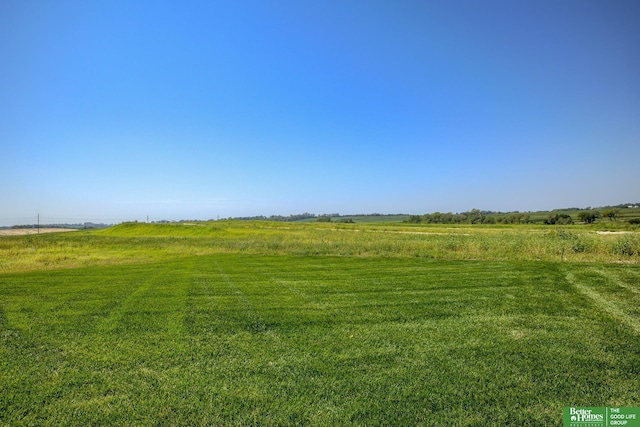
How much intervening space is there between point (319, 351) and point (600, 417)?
372 centimetres

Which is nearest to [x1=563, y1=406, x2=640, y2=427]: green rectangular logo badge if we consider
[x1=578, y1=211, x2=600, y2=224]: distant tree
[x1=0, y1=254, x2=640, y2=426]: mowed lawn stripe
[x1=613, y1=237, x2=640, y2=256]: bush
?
[x1=0, y1=254, x2=640, y2=426]: mowed lawn stripe

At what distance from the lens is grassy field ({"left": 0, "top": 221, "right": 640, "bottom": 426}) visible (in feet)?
12.3

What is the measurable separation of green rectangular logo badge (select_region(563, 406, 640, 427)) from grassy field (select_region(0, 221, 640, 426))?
0.48ft

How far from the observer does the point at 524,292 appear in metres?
9.59

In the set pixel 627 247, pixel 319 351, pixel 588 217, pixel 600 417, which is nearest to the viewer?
pixel 600 417

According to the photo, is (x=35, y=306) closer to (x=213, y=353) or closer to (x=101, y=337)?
(x=101, y=337)

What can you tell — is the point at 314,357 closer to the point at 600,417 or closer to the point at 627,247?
the point at 600,417

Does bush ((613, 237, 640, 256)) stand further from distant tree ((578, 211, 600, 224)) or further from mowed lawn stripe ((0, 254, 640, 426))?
distant tree ((578, 211, 600, 224))

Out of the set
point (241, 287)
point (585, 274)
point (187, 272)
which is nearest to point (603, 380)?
point (241, 287)

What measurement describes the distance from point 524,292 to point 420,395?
7448 mm

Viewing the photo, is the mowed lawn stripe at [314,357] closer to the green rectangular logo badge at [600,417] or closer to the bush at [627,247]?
the green rectangular logo badge at [600,417]

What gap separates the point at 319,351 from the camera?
5.41 m

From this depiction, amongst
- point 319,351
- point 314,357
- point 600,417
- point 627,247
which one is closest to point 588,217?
point 627,247

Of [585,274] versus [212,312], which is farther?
[585,274]
